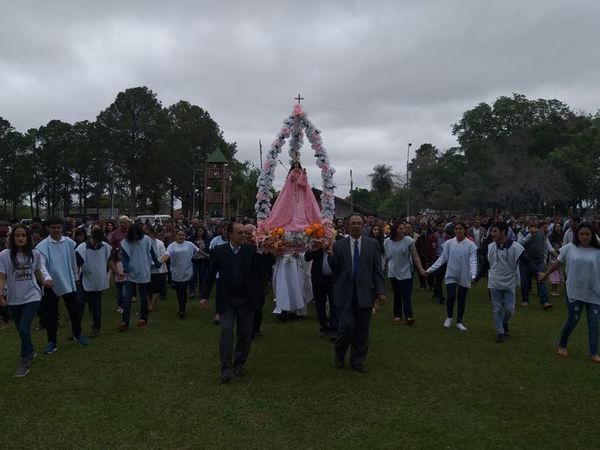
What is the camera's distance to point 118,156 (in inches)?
2092

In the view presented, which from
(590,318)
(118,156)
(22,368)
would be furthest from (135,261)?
(118,156)

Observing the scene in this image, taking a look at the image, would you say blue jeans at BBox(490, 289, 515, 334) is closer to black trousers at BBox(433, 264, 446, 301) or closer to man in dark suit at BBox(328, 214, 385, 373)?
man in dark suit at BBox(328, 214, 385, 373)

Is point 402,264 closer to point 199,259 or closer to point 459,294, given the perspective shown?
point 459,294

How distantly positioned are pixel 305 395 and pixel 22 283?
148 inches

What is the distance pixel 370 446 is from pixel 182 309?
664 centimetres

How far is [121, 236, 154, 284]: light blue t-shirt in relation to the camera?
9.20m

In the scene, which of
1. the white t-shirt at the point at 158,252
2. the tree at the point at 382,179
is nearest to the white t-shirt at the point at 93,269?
the white t-shirt at the point at 158,252

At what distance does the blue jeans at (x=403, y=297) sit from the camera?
9.38m

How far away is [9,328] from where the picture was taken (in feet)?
30.7

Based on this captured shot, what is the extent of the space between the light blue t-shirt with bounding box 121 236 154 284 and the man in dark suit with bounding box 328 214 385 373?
4.08 m

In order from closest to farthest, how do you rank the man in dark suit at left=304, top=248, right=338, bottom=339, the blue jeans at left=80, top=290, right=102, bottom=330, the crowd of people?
the crowd of people → the man in dark suit at left=304, top=248, right=338, bottom=339 → the blue jeans at left=80, top=290, right=102, bottom=330

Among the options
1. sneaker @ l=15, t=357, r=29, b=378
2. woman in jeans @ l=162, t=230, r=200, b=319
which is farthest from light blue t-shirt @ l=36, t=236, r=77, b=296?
woman in jeans @ l=162, t=230, r=200, b=319

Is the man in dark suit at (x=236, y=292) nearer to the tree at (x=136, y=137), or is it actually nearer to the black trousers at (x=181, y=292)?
the black trousers at (x=181, y=292)

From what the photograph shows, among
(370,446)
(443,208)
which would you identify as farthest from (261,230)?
(443,208)
